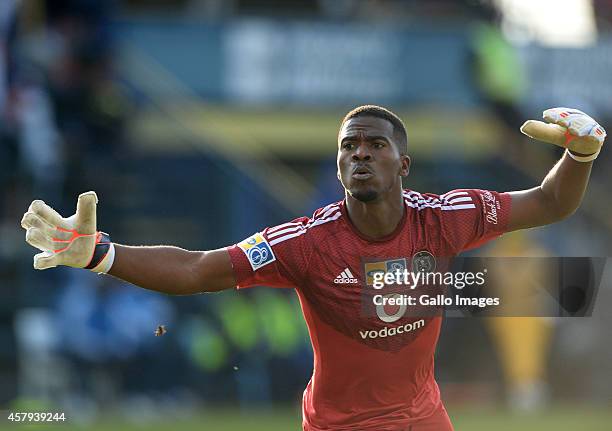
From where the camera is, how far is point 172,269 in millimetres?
6844

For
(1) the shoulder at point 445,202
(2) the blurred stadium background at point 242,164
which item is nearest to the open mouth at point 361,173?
(1) the shoulder at point 445,202

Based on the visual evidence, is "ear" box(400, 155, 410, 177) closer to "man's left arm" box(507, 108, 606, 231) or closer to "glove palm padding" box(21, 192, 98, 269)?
"man's left arm" box(507, 108, 606, 231)

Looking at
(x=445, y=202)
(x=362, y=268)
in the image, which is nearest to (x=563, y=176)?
(x=445, y=202)

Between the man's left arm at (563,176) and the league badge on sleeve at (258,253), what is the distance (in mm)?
1475

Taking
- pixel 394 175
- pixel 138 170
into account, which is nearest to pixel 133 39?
pixel 138 170

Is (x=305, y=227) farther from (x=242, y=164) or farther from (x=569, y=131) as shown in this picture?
(x=242, y=164)

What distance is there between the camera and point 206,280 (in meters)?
6.94

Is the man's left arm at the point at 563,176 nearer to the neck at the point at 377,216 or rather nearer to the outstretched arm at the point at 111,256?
the neck at the point at 377,216

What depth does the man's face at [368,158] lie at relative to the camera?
710 centimetres

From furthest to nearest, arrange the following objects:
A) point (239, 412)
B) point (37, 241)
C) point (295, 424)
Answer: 1. point (239, 412)
2. point (295, 424)
3. point (37, 241)

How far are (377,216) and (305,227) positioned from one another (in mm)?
416

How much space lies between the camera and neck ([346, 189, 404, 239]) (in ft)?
23.8

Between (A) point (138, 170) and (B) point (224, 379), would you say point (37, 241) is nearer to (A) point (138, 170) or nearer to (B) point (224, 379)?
(B) point (224, 379)

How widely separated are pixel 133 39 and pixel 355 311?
1283 cm
